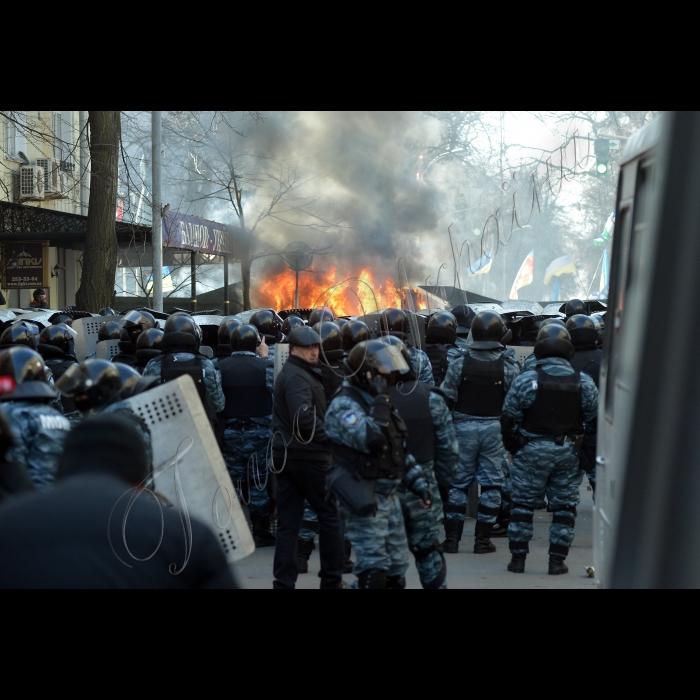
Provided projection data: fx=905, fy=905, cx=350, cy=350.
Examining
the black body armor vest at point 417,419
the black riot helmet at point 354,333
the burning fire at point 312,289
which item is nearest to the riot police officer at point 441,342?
the black riot helmet at point 354,333

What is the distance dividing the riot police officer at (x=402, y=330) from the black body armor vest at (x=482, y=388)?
0.96ft

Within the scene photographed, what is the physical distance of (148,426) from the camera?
12.0ft

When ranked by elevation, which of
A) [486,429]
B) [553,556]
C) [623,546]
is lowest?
[553,556]

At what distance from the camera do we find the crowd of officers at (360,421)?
4.63 metres

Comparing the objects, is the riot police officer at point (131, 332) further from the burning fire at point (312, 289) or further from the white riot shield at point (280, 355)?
the burning fire at point (312, 289)

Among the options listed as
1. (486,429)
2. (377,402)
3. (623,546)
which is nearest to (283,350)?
(486,429)

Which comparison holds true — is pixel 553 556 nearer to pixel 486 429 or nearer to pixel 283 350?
pixel 486 429

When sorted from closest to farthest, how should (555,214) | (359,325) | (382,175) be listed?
(359,325), (382,175), (555,214)

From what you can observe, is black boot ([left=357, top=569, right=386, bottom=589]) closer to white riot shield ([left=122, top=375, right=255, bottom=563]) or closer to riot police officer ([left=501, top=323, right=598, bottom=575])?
white riot shield ([left=122, top=375, right=255, bottom=563])

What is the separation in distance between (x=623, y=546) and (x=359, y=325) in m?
4.42

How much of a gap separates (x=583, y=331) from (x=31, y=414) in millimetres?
5353

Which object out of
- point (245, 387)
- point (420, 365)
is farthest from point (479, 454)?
point (245, 387)

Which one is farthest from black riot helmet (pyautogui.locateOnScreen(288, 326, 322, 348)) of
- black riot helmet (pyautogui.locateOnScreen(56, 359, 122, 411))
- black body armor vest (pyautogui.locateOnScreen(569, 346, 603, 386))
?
black body armor vest (pyautogui.locateOnScreen(569, 346, 603, 386))

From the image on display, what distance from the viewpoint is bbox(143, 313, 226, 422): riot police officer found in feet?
23.6
